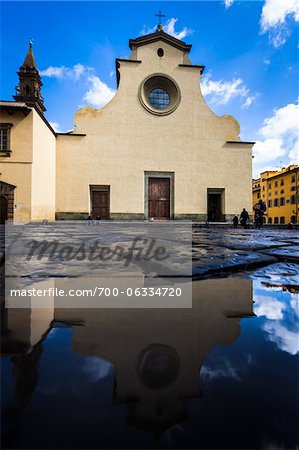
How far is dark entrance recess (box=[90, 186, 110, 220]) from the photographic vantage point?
59.4 feet

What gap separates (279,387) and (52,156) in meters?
18.2

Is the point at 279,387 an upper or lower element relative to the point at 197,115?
lower

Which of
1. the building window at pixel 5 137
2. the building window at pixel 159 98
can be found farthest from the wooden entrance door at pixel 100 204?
the building window at pixel 159 98

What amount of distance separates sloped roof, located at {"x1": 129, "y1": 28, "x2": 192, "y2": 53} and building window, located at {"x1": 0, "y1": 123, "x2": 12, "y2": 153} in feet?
34.2

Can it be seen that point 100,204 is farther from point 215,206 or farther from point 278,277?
point 278,277

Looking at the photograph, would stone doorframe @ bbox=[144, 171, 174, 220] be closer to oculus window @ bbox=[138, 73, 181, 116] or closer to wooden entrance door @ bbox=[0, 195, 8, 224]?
oculus window @ bbox=[138, 73, 181, 116]

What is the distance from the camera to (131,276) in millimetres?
1551

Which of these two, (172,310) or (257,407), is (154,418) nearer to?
(257,407)

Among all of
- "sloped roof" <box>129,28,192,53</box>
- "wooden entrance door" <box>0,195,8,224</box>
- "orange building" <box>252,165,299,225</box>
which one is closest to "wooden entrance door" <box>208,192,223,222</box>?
"sloped roof" <box>129,28,192,53</box>

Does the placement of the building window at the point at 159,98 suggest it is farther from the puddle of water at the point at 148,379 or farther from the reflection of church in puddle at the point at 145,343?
the puddle of water at the point at 148,379

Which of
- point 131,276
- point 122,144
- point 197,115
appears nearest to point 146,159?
point 122,144

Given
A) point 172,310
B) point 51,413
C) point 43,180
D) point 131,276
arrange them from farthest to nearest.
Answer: point 43,180, point 131,276, point 172,310, point 51,413

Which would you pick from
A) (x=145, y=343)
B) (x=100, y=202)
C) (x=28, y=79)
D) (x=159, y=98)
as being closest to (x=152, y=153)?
(x=159, y=98)

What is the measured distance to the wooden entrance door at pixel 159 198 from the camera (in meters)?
18.5
